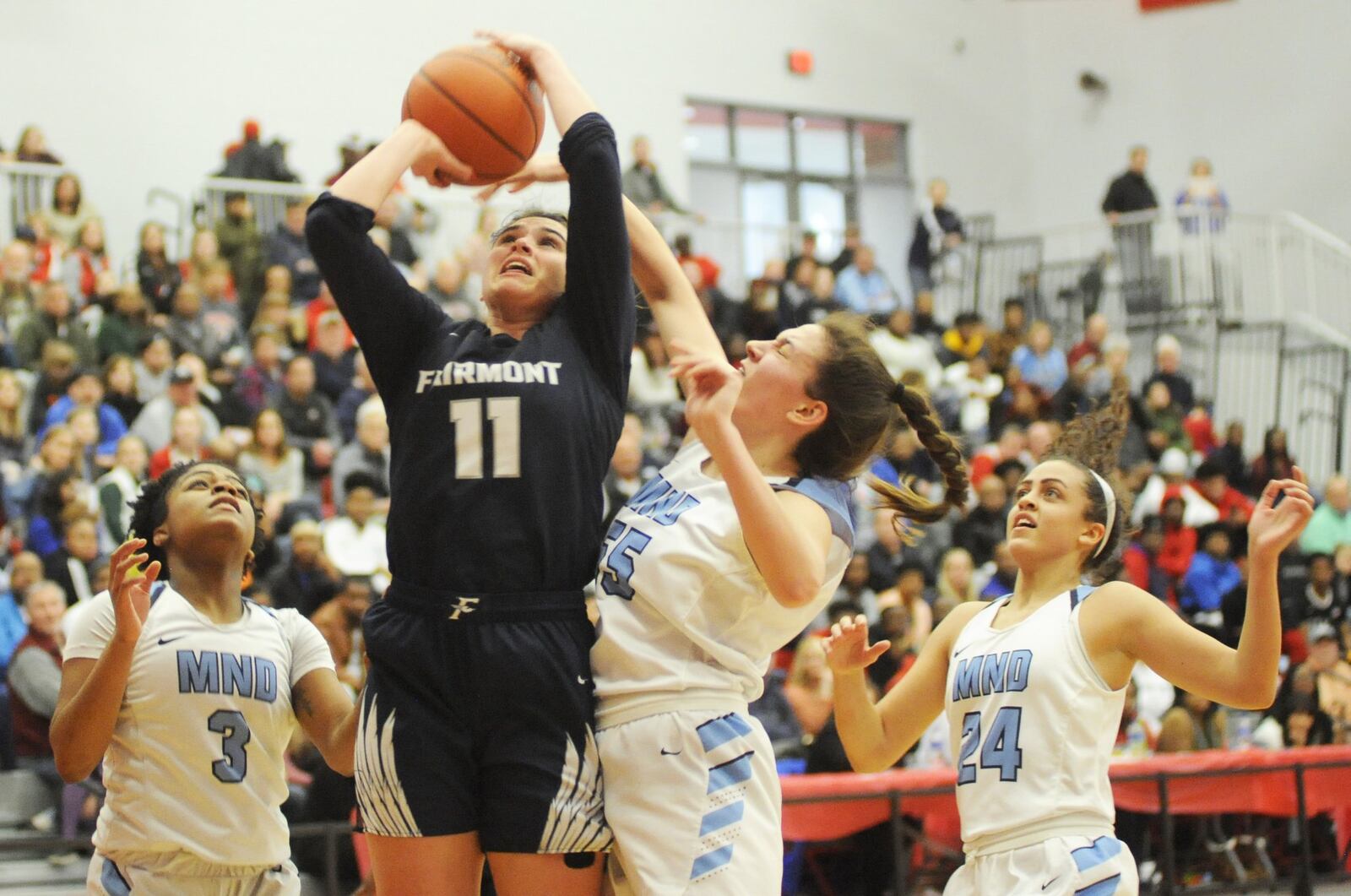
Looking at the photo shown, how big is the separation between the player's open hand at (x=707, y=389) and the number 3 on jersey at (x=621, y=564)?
274 millimetres

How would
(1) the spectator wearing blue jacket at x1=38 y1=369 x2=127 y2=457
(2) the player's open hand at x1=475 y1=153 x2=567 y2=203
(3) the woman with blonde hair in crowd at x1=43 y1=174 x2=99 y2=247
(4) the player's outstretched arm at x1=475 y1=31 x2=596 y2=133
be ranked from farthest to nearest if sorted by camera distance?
(3) the woman with blonde hair in crowd at x1=43 y1=174 x2=99 y2=247
(1) the spectator wearing blue jacket at x1=38 y1=369 x2=127 y2=457
(2) the player's open hand at x1=475 y1=153 x2=567 y2=203
(4) the player's outstretched arm at x1=475 y1=31 x2=596 y2=133

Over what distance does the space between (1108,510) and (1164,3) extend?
17.4 metres

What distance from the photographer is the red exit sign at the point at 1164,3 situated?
779 inches

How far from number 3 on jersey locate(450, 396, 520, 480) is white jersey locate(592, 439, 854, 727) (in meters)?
0.30

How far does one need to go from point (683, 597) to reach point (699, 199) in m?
16.0

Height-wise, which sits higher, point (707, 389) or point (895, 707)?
point (707, 389)

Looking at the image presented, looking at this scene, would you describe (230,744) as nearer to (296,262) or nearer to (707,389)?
(707,389)

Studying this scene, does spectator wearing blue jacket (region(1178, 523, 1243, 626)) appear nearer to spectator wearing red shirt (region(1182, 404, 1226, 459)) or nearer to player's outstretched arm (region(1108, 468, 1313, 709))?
spectator wearing red shirt (region(1182, 404, 1226, 459))

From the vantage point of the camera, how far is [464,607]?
9.57 feet

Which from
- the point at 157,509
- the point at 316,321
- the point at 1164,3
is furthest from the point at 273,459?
the point at 1164,3

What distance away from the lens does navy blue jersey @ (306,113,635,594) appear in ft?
9.67

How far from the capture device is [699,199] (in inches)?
737

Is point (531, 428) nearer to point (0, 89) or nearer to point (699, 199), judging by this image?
point (0, 89)

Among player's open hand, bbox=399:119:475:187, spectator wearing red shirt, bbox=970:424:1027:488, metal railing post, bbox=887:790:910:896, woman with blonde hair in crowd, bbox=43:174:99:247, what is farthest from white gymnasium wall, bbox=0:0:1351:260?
player's open hand, bbox=399:119:475:187
